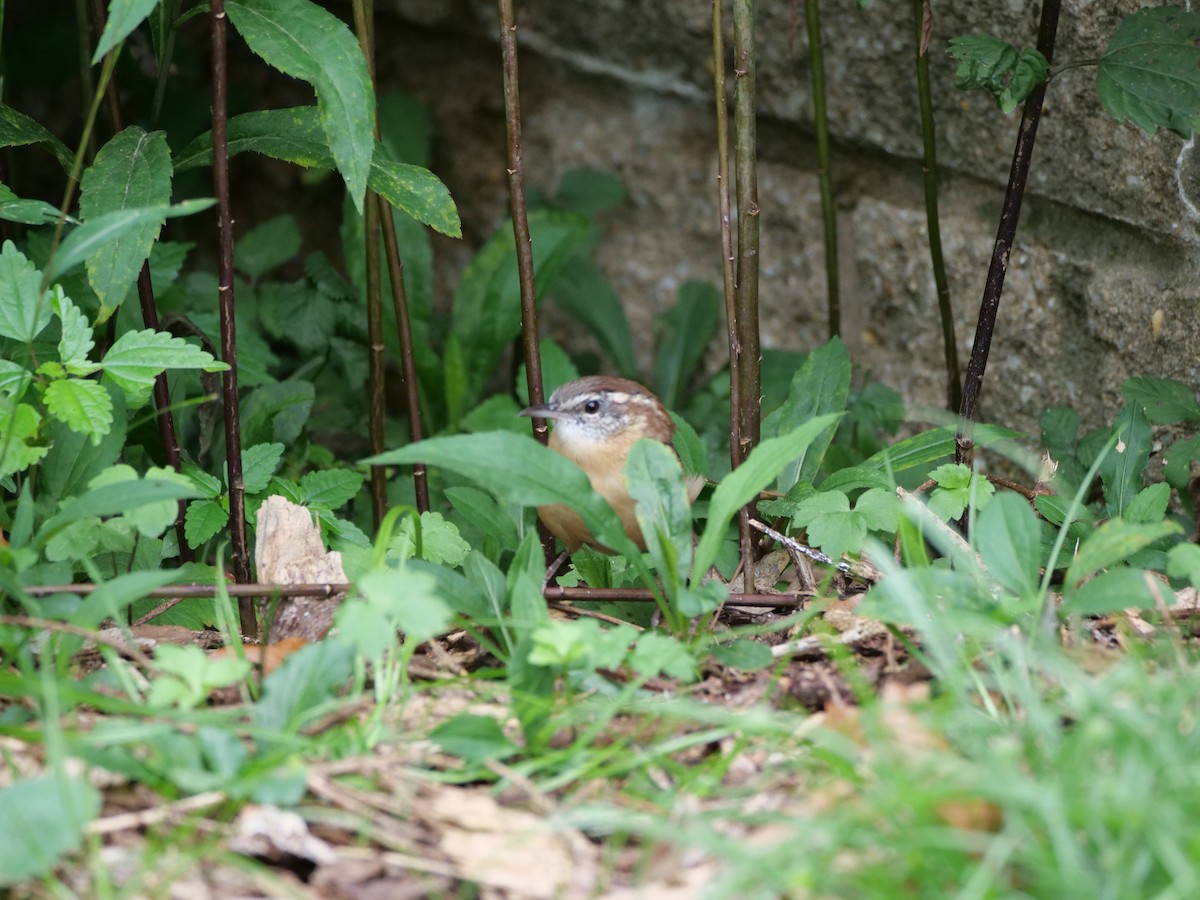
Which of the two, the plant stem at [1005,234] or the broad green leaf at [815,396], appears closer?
the plant stem at [1005,234]

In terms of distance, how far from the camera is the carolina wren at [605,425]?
12.2ft

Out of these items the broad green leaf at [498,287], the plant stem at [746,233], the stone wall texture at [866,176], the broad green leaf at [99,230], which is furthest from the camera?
the broad green leaf at [498,287]

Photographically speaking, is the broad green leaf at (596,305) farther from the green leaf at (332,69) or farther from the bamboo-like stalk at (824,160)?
the green leaf at (332,69)

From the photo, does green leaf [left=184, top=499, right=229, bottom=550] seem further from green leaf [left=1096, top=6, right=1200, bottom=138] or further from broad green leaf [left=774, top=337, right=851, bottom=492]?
green leaf [left=1096, top=6, right=1200, bottom=138]

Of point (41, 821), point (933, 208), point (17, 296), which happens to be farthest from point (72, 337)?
point (933, 208)

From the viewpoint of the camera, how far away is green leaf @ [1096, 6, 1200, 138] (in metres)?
2.93

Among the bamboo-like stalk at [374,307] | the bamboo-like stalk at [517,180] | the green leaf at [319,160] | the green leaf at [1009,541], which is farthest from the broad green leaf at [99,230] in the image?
the green leaf at [1009,541]

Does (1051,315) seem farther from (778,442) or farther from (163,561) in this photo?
(163,561)

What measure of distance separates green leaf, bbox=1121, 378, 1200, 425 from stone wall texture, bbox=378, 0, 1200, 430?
0.20m

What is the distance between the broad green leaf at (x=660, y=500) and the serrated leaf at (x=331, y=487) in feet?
2.91

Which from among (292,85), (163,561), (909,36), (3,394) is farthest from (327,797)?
(292,85)

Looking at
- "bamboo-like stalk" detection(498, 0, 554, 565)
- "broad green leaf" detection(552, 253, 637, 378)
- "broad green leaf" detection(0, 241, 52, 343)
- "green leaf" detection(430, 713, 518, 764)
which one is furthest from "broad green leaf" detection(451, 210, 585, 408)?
"green leaf" detection(430, 713, 518, 764)

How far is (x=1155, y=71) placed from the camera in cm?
299

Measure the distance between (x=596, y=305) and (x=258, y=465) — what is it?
2.05 meters
